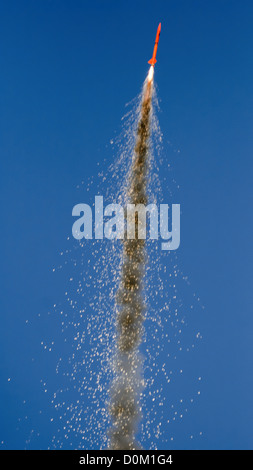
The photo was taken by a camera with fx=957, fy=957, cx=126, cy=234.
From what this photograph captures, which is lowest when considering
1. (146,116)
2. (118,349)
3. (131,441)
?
(131,441)

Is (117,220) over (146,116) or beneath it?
beneath

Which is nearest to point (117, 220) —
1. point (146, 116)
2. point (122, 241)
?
point (122, 241)
